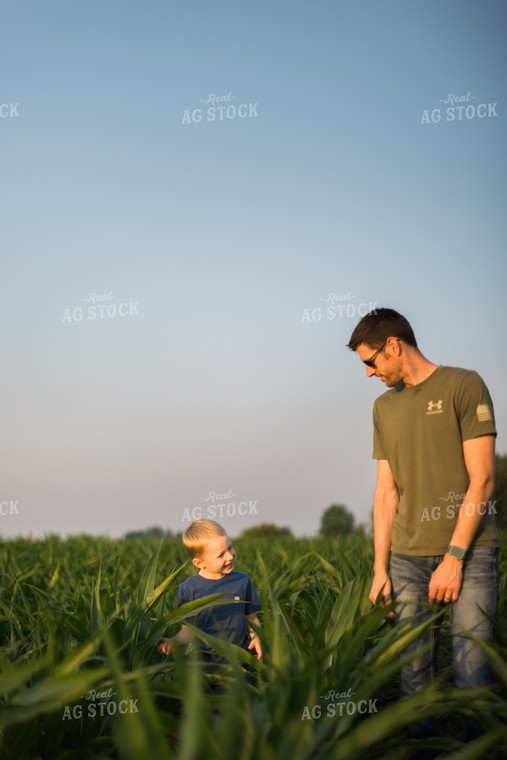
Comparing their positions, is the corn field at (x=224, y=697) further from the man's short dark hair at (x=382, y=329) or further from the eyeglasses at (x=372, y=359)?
the man's short dark hair at (x=382, y=329)

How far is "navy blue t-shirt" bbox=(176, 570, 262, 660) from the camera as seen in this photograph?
3.18m

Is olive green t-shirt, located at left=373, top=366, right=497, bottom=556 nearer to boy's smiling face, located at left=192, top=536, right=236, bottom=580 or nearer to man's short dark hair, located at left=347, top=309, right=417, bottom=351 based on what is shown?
man's short dark hair, located at left=347, top=309, right=417, bottom=351

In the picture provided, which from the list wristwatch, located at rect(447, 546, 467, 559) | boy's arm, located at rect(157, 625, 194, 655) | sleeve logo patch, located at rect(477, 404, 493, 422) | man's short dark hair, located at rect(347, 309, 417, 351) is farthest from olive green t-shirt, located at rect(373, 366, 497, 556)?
boy's arm, located at rect(157, 625, 194, 655)

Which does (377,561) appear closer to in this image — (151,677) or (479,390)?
(479,390)

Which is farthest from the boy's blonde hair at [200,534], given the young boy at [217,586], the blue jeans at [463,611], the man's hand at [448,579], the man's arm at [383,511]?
the man's hand at [448,579]

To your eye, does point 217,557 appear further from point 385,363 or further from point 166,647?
point 385,363

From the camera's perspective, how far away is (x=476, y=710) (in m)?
2.29

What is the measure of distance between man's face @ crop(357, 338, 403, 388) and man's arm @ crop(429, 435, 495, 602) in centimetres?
47

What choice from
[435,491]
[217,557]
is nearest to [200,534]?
[217,557]

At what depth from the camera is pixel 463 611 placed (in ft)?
8.93

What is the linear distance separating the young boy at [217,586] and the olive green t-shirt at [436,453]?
838mm

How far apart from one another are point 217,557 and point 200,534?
0.15 meters

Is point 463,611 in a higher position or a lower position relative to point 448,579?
lower

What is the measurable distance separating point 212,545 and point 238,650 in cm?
66
